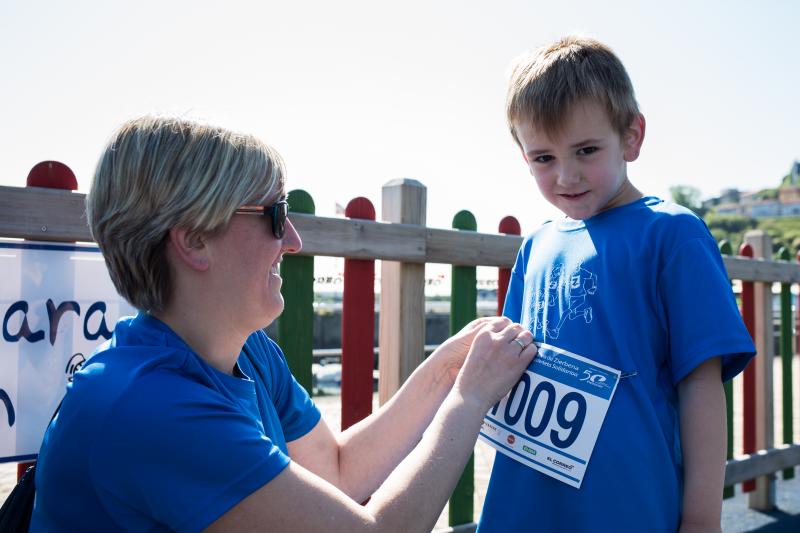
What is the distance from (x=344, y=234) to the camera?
109 inches

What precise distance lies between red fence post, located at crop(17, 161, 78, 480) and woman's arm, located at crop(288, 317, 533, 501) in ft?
3.51

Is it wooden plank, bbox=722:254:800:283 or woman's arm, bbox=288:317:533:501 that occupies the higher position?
wooden plank, bbox=722:254:800:283

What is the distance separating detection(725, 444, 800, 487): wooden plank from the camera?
14.6 feet

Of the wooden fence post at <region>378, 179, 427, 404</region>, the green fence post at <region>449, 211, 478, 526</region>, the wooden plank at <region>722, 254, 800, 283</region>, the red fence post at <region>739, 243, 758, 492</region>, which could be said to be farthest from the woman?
the red fence post at <region>739, 243, 758, 492</region>

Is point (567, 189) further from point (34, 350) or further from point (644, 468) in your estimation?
Result: point (34, 350)

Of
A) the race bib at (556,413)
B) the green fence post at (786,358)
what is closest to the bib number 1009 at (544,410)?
the race bib at (556,413)

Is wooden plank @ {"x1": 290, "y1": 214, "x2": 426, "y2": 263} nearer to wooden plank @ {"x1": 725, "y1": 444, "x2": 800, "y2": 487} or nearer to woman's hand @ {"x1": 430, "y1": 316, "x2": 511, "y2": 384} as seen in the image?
woman's hand @ {"x1": 430, "y1": 316, "x2": 511, "y2": 384}

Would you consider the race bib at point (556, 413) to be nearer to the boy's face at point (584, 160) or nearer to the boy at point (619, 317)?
the boy at point (619, 317)

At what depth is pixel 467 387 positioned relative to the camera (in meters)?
1.56

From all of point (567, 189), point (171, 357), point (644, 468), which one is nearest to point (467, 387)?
point (644, 468)

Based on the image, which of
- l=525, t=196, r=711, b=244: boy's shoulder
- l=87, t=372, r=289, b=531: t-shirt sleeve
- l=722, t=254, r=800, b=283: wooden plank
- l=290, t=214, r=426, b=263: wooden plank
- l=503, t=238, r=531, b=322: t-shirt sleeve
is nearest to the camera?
l=87, t=372, r=289, b=531: t-shirt sleeve

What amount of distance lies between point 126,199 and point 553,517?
3.88ft

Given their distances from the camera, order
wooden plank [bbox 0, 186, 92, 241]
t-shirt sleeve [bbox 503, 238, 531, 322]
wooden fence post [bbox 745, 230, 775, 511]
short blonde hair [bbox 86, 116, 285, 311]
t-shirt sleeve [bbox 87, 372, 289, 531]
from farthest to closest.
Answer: wooden fence post [bbox 745, 230, 775, 511] → wooden plank [bbox 0, 186, 92, 241] → t-shirt sleeve [bbox 503, 238, 531, 322] → short blonde hair [bbox 86, 116, 285, 311] → t-shirt sleeve [bbox 87, 372, 289, 531]

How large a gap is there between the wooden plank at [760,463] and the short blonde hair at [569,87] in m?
3.53
